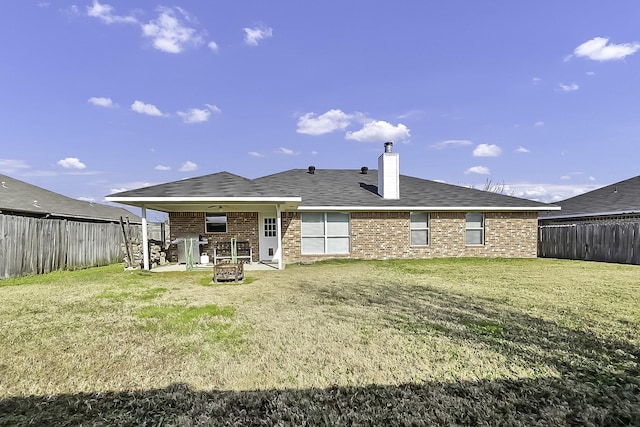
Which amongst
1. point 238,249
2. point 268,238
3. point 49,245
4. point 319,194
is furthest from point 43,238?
point 319,194

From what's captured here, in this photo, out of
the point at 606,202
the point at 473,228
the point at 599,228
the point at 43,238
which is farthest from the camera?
the point at 606,202

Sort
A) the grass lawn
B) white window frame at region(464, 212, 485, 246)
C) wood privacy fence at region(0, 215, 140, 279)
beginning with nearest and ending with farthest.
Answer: the grass lawn < wood privacy fence at region(0, 215, 140, 279) < white window frame at region(464, 212, 485, 246)

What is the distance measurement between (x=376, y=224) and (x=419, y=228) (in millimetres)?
1996

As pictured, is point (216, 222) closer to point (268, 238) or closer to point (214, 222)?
point (214, 222)

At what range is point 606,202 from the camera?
17.1m

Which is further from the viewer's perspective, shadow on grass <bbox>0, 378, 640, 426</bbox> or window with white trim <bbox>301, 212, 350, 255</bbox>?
window with white trim <bbox>301, 212, 350, 255</bbox>

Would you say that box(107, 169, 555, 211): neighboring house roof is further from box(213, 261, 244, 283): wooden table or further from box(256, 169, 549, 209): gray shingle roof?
box(213, 261, 244, 283): wooden table

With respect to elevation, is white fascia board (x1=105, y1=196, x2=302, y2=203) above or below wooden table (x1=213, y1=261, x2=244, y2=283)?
above

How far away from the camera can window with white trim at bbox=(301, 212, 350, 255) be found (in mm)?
13492

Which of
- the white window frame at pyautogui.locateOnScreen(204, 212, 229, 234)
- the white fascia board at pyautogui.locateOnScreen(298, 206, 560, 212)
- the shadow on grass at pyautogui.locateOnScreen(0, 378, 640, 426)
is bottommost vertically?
the shadow on grass at pyautogui.locateOnScreen(0, 378, 640, 426)

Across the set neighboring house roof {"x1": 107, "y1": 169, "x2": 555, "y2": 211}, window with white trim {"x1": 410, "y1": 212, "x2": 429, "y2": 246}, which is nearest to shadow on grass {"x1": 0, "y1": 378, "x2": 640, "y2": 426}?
neighboring house roof {"x1": 107, "y1": 169, "x2": 555, "y2": 211}

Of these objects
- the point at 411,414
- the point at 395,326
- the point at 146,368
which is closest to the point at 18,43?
the point at 146,368

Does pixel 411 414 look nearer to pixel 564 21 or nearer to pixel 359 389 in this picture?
pixel 359 389

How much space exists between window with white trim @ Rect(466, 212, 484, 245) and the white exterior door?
8.60m
